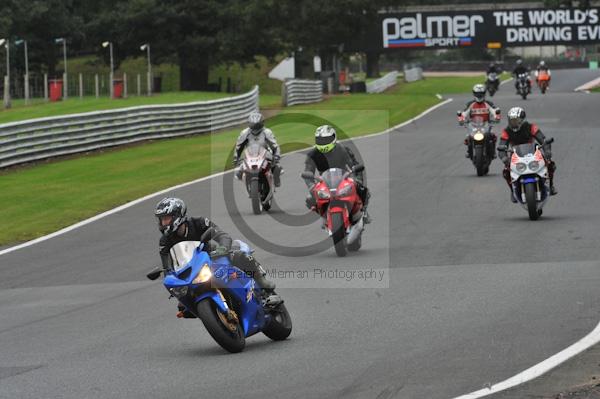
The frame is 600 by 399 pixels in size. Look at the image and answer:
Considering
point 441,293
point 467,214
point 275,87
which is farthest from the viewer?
point 275,87

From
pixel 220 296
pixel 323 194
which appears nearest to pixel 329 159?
pixel 323 194

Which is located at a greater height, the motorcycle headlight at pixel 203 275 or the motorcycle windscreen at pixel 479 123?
the motorcycle headlight at pixel 203 275

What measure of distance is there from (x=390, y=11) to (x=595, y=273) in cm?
7389

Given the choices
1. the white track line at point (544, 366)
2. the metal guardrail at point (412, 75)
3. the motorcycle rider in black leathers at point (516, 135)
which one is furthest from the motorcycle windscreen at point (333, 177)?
the metal guardrail at point (412, 75)

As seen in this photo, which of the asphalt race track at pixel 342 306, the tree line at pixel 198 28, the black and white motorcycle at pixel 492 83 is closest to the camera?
the asphalt race track at pixel 342 306

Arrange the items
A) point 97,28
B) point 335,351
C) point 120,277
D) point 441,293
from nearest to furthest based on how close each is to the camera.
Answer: point 335,351 → point 441,293 → point 120,277 → point 97,28

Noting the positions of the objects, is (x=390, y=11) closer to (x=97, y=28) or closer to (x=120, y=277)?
(x=97, y=28)

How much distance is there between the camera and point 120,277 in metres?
15.1

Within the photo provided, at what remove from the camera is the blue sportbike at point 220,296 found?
9.74 metres

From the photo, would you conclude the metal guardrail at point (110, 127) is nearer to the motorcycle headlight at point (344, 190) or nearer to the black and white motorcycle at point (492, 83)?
the black and white motorcycle at point (492, 83)

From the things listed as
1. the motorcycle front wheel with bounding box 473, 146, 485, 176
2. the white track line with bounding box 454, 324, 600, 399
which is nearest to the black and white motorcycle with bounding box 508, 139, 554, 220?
the motorcycle front wheel with bounding box 473, 146, 485, 176

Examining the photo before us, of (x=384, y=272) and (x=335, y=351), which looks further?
(x=384, y=272)

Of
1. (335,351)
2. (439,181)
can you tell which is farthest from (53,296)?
(439,181)

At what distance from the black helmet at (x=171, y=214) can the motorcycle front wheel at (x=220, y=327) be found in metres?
0.76
